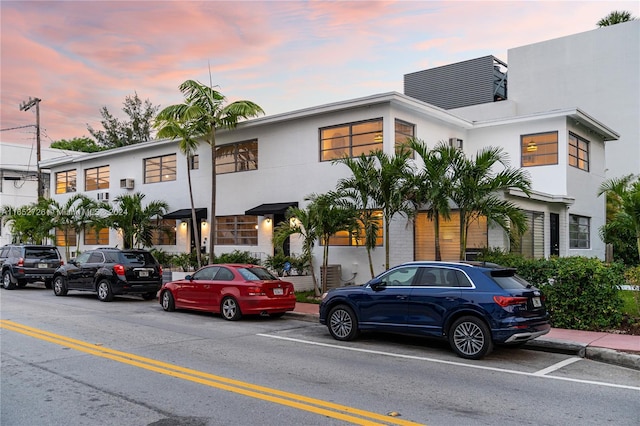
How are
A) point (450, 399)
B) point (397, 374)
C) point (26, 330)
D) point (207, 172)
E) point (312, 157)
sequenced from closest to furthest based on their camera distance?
point (450, 399), point (397, 374), point (26, 330), point (312, 157), point (207, 172)

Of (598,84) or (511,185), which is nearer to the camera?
(511,185)

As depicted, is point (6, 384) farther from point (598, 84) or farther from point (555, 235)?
point (598, 84)

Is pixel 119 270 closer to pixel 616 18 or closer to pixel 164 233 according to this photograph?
pixel 164 233

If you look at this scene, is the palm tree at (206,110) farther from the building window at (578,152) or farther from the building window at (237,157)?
the building window at (578,152)

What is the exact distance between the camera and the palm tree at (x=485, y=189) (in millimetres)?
13726

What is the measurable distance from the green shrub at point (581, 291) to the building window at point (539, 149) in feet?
30.8

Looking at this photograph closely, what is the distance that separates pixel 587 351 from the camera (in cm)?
927

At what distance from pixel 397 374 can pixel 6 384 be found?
5355 mm

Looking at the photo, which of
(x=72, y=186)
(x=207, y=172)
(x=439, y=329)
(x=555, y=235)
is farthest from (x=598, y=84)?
(x=72, y=186)

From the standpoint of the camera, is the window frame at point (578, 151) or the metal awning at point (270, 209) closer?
the metal awning at point (270, 209)

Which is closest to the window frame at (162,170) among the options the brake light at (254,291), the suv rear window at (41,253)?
the suv rear window at (41,253)

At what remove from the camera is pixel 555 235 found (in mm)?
19469

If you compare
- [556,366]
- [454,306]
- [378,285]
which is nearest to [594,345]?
[556,366]

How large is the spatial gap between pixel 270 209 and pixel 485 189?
28.6 feet
